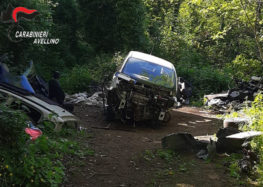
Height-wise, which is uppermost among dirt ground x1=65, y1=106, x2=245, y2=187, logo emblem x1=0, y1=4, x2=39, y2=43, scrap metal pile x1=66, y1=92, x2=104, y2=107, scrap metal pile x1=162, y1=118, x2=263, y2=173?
logo emblem x1=0, y1=4, x2=39, y2=43

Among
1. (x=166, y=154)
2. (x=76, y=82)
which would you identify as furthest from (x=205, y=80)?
(x=166, y=154)

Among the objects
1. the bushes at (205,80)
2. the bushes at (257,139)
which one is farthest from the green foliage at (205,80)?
the bushes at (257,139)

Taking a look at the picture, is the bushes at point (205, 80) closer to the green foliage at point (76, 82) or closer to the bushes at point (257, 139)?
the green foliage at point (76, 82)

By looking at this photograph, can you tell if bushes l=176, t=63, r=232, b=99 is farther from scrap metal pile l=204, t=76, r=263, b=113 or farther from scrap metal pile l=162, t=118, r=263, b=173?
scrap metal pile l=162, t=118, r=263, b=173

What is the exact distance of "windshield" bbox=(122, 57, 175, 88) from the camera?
9828 mm

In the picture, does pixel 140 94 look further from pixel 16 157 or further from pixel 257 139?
pixel 16 157

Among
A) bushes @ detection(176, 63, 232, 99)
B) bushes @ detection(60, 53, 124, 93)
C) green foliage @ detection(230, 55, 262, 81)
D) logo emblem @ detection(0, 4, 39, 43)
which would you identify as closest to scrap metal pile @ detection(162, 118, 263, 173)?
logo emblem @ detection(0, 4, 39, 43)

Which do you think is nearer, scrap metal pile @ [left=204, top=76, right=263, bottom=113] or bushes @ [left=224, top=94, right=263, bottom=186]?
bushes @ [left=224, top=94, right=263, bottom=186]

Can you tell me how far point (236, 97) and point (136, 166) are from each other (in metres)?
8.22

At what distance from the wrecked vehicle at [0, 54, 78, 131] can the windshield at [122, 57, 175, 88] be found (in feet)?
8.19

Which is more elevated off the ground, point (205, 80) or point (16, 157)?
point (16, 157)

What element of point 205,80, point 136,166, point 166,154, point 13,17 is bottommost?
point 136,166

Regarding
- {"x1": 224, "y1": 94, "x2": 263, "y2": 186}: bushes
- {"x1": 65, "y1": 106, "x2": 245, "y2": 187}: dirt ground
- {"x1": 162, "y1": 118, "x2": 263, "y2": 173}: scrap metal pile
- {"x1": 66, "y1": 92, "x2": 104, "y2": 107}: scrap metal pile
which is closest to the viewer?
{"x1": 65, "y1": 106, "x2": 245, "y2": 187}: dirt ground

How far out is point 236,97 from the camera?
13.4 metres
